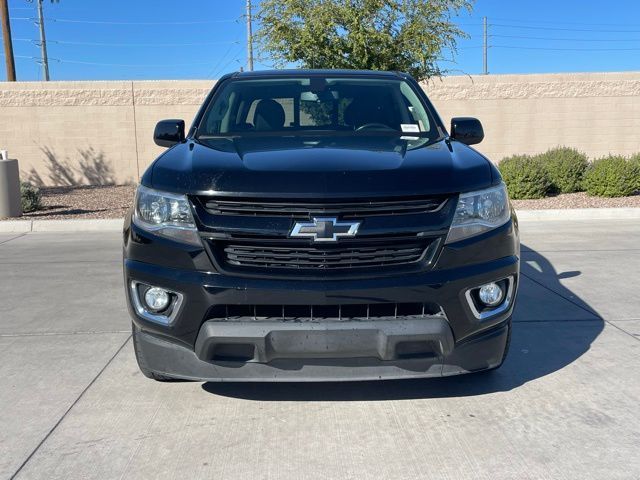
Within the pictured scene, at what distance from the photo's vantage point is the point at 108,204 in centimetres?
1299

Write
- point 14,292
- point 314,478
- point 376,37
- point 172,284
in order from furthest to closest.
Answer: point 376,37 → point 14,292 → point 172,284 → point 314,478

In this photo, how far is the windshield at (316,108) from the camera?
181 inches

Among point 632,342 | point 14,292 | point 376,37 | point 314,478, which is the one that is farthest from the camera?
point 376,37

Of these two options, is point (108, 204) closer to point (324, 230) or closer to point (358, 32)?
point (358, 32)

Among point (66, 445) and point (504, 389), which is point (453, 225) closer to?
point (504, 389)

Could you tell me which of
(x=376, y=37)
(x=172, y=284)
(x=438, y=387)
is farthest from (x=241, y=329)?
(x=376, y=37)

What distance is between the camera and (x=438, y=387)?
3965mm

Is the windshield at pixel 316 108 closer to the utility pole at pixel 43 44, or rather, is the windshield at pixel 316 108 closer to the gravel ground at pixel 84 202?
the gravel ground at pixel 84 202

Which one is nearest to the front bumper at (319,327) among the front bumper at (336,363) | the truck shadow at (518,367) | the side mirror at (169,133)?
the front bumper at (336,363)

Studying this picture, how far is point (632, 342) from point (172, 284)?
3399mm

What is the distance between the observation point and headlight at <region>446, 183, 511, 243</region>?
3.25 meters

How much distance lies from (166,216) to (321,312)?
3.00ft

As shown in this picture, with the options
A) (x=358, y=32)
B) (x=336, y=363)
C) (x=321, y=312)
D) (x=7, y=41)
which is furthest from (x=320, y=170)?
(x=7, y=41)

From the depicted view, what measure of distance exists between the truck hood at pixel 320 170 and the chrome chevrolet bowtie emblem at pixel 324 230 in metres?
0.13
